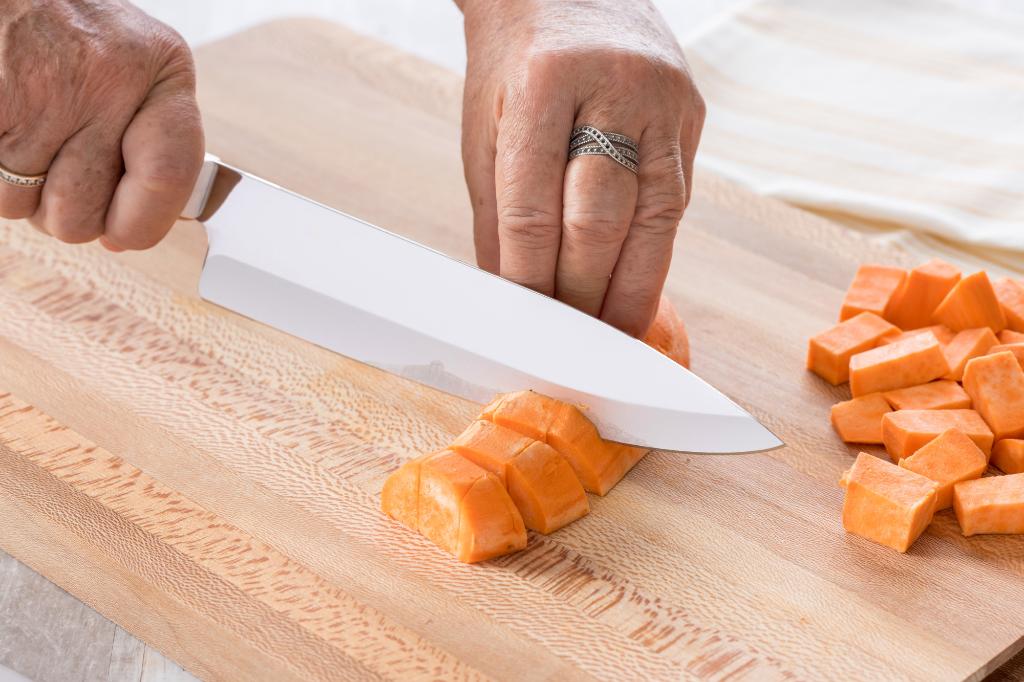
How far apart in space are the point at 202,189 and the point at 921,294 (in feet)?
5.00

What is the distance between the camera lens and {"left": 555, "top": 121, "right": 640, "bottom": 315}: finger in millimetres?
2119

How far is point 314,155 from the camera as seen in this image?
128 inches

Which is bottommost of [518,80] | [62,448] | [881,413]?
[62,448]

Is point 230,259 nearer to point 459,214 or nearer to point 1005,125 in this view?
point 459,214

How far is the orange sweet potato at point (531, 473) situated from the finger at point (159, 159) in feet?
2.32

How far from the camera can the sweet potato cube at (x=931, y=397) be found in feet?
7.77

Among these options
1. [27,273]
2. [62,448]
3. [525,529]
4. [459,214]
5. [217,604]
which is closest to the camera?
[217,604]

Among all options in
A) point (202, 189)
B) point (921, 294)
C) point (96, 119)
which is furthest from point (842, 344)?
point (96, 119)

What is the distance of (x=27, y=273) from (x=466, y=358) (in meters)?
1.11

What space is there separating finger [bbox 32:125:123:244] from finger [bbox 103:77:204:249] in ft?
0.07

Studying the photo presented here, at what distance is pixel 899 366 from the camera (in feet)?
7.90

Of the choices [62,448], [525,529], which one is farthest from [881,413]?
[62,448]

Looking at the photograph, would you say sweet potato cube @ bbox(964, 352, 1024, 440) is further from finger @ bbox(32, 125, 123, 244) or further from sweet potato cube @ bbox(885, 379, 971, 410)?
finger @ bbox(32, 125, 123, 244)

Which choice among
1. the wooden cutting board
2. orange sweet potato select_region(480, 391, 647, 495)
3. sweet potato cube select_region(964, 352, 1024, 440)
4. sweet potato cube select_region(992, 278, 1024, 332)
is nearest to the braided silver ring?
orange sweet potato select_region(480, 391, 647, 495)
